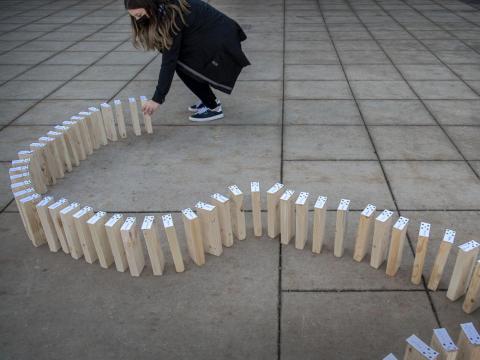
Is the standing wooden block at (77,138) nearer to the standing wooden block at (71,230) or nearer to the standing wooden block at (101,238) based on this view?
the standing wooden block at (71,230)

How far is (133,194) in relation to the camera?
4.07m

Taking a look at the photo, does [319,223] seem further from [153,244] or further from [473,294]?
[153,244]

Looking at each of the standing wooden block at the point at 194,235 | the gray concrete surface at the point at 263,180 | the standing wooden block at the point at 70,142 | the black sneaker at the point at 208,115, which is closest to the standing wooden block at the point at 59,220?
the gray concrete surface at the point at 263,180

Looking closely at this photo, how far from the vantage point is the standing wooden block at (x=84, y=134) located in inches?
179

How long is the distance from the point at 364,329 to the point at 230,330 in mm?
806

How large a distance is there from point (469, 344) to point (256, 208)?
170 cm

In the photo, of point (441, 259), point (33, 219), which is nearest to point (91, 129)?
point (33, 219)

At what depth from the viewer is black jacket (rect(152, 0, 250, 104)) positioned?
14.4ft

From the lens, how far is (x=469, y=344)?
6.57 ft

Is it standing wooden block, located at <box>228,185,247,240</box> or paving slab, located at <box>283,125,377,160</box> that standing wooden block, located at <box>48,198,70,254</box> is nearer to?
standing wooden block, located at <box>228,185,247,240</box>

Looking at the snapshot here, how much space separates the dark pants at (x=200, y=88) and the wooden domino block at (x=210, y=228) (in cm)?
231

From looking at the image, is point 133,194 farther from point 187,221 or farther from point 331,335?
point 331,335

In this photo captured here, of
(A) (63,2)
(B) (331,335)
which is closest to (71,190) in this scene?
(B) (331,335)

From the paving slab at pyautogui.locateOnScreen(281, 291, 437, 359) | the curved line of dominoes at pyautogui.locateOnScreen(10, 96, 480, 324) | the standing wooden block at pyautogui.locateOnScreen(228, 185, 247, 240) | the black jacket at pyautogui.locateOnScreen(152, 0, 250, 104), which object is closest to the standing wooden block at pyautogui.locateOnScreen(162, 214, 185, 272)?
the curved line of dominoes at pyautogui.locateOnScreen(10, 96, 480, 324)
